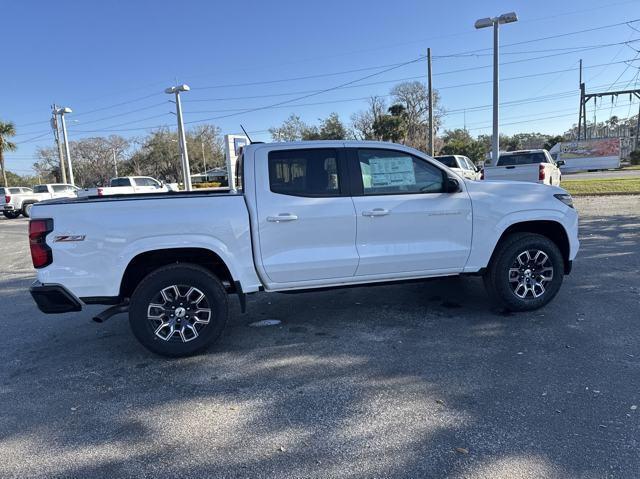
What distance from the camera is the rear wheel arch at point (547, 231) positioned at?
4.99 m

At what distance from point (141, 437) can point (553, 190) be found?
4.64 meters

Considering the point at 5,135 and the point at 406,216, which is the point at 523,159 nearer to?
the point at 406,216

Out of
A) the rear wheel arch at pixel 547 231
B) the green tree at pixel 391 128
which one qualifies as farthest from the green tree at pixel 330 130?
the rear wheel arch at pixel 547 231

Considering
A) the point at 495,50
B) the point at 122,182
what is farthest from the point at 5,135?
the point at 495,50

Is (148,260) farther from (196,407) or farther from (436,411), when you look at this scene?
(436,411)

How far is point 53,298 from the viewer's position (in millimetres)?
3922

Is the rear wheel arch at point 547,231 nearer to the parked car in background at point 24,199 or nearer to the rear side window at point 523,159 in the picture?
the rear side window at point 523,159

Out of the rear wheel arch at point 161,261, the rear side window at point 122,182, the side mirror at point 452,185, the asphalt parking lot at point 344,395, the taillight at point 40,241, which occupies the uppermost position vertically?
the rear side window at point 122,182

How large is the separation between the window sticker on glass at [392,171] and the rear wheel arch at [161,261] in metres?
1.73

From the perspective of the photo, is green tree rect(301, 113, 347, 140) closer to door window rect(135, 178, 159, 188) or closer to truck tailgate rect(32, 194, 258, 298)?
door window rect(135, 178, 159, 188)

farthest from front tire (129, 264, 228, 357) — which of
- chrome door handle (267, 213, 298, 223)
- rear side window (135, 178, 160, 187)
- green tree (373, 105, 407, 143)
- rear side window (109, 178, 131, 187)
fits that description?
green tree (373, 105, 407, 143)

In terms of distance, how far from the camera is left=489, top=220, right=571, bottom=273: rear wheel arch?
499 centimetres

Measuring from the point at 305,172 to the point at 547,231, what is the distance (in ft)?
9.46

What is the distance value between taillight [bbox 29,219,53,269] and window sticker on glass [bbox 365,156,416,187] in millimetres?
2944
